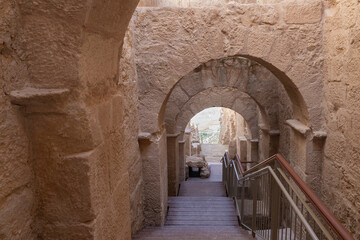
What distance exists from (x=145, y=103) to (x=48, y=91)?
2662 millimetres

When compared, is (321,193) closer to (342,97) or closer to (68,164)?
(342,97)

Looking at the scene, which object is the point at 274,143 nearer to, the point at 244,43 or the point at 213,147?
the point at 244,43

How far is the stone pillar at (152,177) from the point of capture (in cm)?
372

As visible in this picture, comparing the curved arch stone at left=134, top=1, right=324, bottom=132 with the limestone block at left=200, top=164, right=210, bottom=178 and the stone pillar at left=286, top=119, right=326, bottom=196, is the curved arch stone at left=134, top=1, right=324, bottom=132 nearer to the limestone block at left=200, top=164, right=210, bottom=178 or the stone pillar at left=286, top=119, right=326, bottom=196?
the stone pillar at left=286, top=119, right=326, bottom=196

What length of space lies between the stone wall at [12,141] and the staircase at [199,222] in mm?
2637

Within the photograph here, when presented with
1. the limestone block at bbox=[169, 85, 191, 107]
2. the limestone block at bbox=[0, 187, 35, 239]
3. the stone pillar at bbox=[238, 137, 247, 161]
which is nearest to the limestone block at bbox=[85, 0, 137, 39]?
the limestone block at bbox=[0, 187, 35, 239]

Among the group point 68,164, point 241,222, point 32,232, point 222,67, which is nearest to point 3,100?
point 68,164

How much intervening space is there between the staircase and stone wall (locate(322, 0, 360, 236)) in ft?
4.01

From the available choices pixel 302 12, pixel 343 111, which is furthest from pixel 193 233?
pixel 302 12

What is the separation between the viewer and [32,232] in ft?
3.53

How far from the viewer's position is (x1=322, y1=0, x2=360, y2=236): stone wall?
8.43 ft

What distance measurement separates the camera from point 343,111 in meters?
2.84

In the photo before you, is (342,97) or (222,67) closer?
(342,97)

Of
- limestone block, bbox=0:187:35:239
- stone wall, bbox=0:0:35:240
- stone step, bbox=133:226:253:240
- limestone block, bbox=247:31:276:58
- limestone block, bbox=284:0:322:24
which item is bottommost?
stone step, bbox=133:226:253:240
